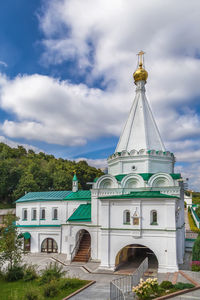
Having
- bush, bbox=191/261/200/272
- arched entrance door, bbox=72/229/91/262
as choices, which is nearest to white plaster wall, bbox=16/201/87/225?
arched entrance door, bbox=72/229/91/262

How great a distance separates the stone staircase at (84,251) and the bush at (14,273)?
5.21 meters

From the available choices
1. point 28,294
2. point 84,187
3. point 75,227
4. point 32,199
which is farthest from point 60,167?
point 28,294

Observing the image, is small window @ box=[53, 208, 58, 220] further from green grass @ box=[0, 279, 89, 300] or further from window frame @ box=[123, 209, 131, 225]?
green grass @ box=[0, 279, 89, 300]

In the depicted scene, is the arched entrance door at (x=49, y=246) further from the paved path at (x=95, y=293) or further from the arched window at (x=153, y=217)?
the arched window at (x=153, y=217)

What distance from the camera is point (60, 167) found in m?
58.9

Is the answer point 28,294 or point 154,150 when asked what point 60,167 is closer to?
point 154,150

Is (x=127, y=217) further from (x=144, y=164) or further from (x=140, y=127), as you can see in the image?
(x=140, y=127)

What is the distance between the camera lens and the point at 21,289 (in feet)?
41.9

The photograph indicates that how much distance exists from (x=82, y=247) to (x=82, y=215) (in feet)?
8.28

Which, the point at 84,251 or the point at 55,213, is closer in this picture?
the point at 84,251

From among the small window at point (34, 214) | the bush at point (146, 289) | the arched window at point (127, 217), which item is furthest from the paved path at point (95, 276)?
the small window at point (34, 214)

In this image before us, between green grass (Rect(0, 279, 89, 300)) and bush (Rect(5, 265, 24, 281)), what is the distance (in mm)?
336

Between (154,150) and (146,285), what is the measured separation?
35.6 ft

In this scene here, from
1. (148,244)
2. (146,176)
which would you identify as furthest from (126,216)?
(146,176)
